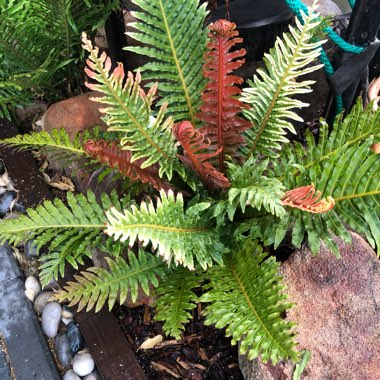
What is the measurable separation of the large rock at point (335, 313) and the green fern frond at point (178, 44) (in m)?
0.61

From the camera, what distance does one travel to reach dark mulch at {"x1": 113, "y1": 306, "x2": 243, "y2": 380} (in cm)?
160

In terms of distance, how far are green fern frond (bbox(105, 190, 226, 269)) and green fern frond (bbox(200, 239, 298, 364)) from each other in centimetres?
7

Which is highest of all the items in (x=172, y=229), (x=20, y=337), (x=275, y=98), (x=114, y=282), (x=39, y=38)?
(x=275, y=98)

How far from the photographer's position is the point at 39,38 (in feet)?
6.73

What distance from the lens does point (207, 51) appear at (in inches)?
55.7

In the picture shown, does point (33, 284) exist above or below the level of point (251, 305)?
below

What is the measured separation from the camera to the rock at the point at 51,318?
175 cm

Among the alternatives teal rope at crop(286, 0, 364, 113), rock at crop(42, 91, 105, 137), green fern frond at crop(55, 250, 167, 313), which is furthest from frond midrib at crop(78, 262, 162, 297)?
teal rope at crop(286, 0, 364, 113)

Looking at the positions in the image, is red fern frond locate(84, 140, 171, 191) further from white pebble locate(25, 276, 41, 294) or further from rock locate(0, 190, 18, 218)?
rock locate(0, 190, 18, 218)

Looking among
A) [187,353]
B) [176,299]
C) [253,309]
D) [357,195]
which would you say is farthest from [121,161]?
[187,353]

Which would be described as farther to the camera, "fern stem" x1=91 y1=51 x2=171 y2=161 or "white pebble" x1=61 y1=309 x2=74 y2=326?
"white pebble" x1=61 y1=309 x2=74 y2=326

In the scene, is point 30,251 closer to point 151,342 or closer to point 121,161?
point 151,342

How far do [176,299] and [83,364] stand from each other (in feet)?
1.65

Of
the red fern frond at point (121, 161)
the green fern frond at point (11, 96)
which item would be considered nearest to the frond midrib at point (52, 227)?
the red fern frond at point (121, 161)
